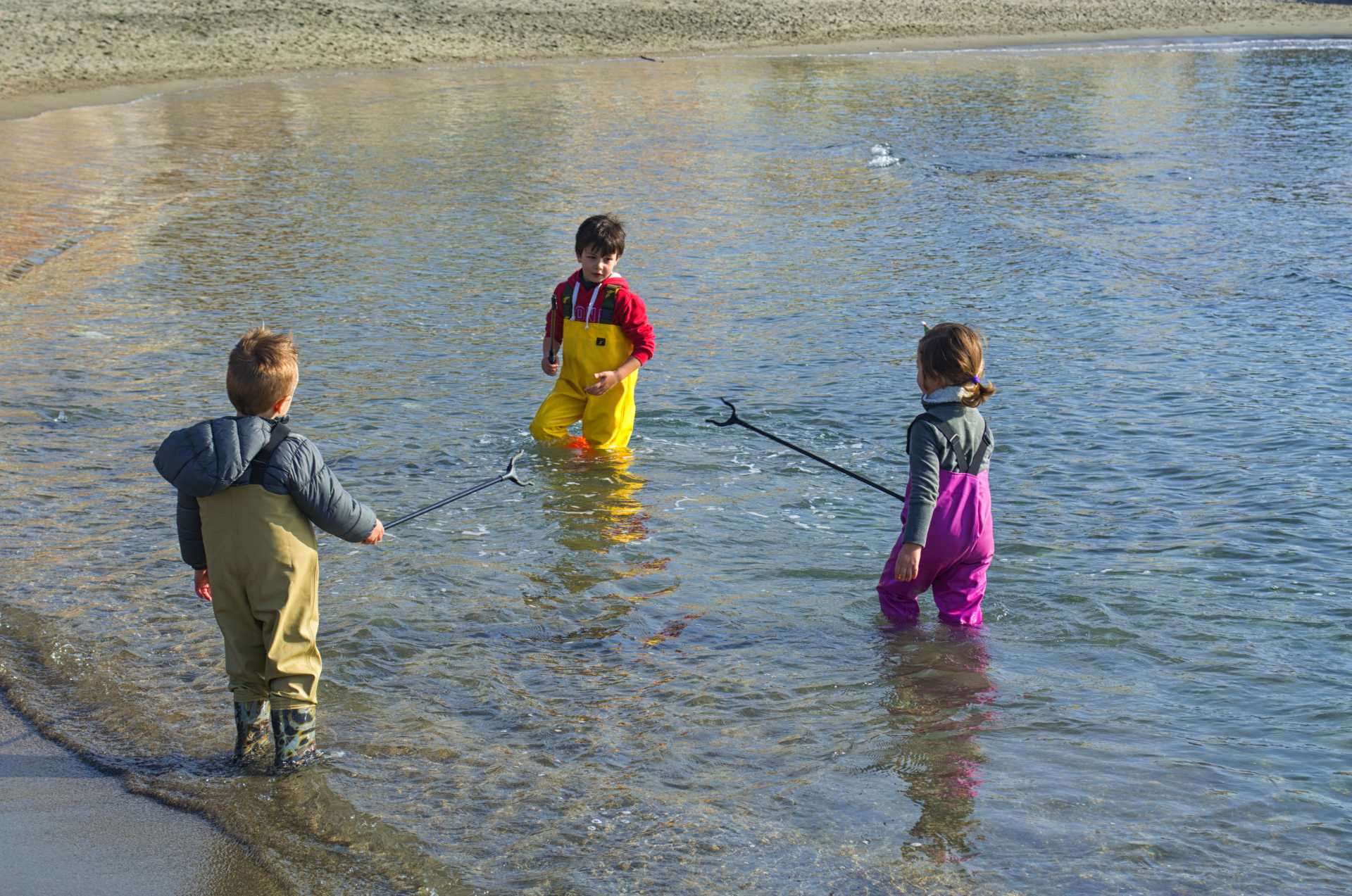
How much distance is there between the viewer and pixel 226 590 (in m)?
3.85

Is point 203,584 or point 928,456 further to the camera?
point 928,456

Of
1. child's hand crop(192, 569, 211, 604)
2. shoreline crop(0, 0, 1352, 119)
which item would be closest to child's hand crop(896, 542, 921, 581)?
child's hand crop(192, 569, 211, 604)

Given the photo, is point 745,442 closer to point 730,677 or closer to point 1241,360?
point 730,677

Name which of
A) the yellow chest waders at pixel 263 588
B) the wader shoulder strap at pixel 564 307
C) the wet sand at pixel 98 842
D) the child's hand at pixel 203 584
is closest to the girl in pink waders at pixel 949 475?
the yellow chest waders at pixel 263 588

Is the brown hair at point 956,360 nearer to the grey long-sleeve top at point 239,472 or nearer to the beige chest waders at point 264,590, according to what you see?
the grey long-sleeve top at point 239,472

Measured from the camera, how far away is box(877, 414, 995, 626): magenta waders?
4.72 m

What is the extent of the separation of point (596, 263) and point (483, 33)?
2702 cm

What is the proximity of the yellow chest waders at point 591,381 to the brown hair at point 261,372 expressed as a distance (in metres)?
3.02

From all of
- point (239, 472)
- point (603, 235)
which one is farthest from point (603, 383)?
point (239, 472)

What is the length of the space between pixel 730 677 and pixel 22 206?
12409 mm

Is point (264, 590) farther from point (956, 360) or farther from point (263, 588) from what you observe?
point (956, 360)

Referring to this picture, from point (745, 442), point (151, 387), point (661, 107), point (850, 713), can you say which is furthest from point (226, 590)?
point (661, 107)

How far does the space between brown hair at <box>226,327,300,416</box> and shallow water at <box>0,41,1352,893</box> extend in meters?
1.14

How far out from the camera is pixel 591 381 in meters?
6.92
